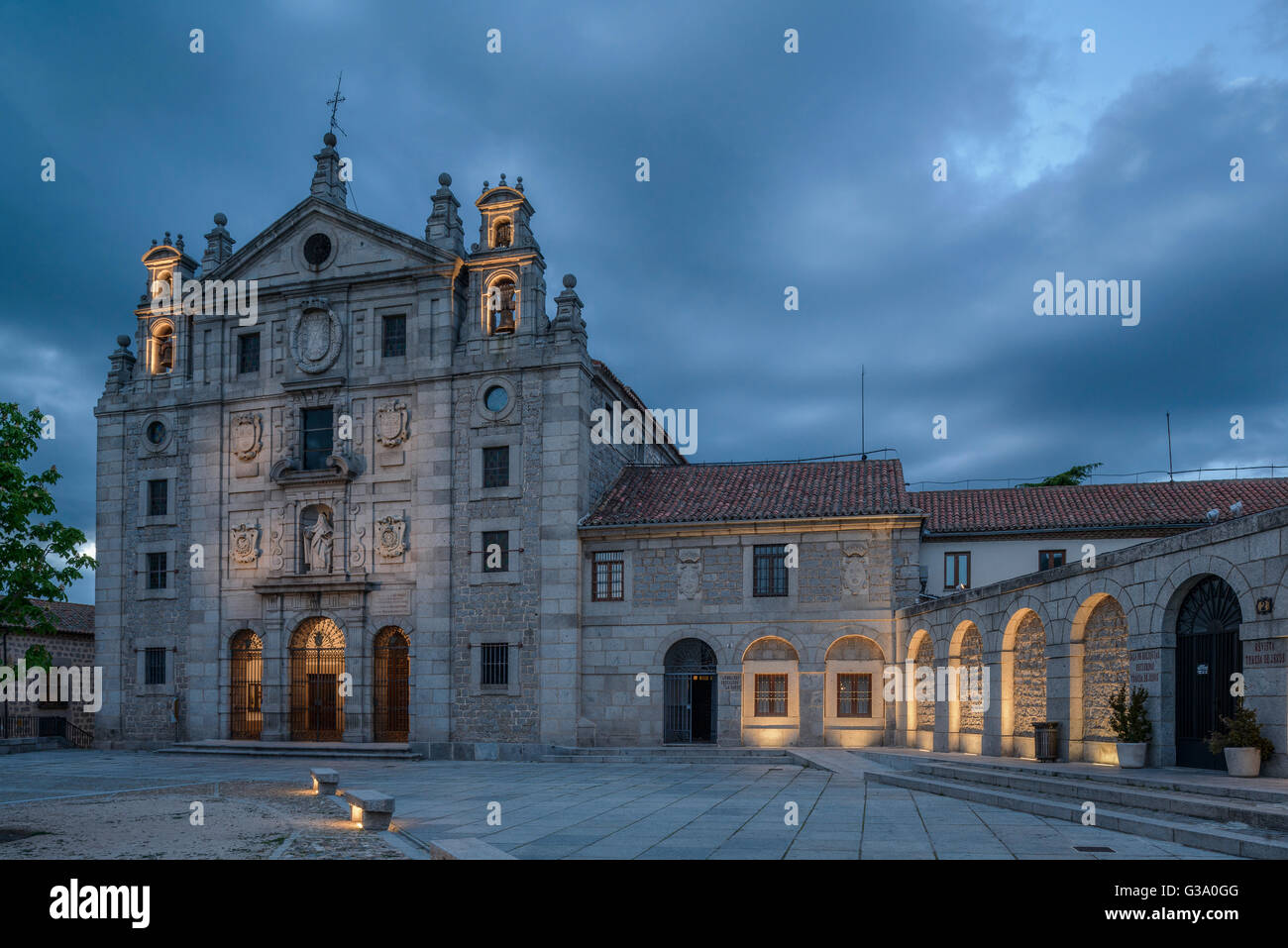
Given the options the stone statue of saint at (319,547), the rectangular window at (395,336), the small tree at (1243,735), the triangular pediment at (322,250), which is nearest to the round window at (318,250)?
the triangular pediment at (322,250)

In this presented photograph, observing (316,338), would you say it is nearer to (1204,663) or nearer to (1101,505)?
(1101,505)

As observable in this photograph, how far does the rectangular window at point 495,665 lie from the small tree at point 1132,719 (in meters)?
19.5

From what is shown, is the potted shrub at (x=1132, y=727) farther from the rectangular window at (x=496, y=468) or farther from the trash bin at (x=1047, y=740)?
the rectangular window at (x=496, y=468)

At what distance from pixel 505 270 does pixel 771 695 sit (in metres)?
16.3

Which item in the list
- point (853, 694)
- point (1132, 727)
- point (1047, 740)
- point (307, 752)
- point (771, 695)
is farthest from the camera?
point (307, 752)

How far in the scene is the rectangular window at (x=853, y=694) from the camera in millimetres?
32719

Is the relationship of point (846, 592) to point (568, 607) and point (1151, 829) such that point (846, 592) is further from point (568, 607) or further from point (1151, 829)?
point (1151, 829)

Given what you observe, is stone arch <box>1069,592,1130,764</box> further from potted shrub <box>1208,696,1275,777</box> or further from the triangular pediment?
the triangular pediment

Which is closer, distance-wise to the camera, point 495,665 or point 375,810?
point 375,810

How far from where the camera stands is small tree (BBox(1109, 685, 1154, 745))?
62.5ft

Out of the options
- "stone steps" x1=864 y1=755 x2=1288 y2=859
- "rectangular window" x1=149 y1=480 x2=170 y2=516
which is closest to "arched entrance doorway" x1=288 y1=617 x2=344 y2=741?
"rectangular window" x1=149 y1=480 x2=170 y2=516

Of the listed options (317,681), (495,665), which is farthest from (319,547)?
(495,665)

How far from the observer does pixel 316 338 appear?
37.4 meters

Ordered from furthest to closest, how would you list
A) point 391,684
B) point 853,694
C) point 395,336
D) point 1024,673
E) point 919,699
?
point 395,336 → point 391,684 → point 853,694 → point 919,699 → point 1024,673
